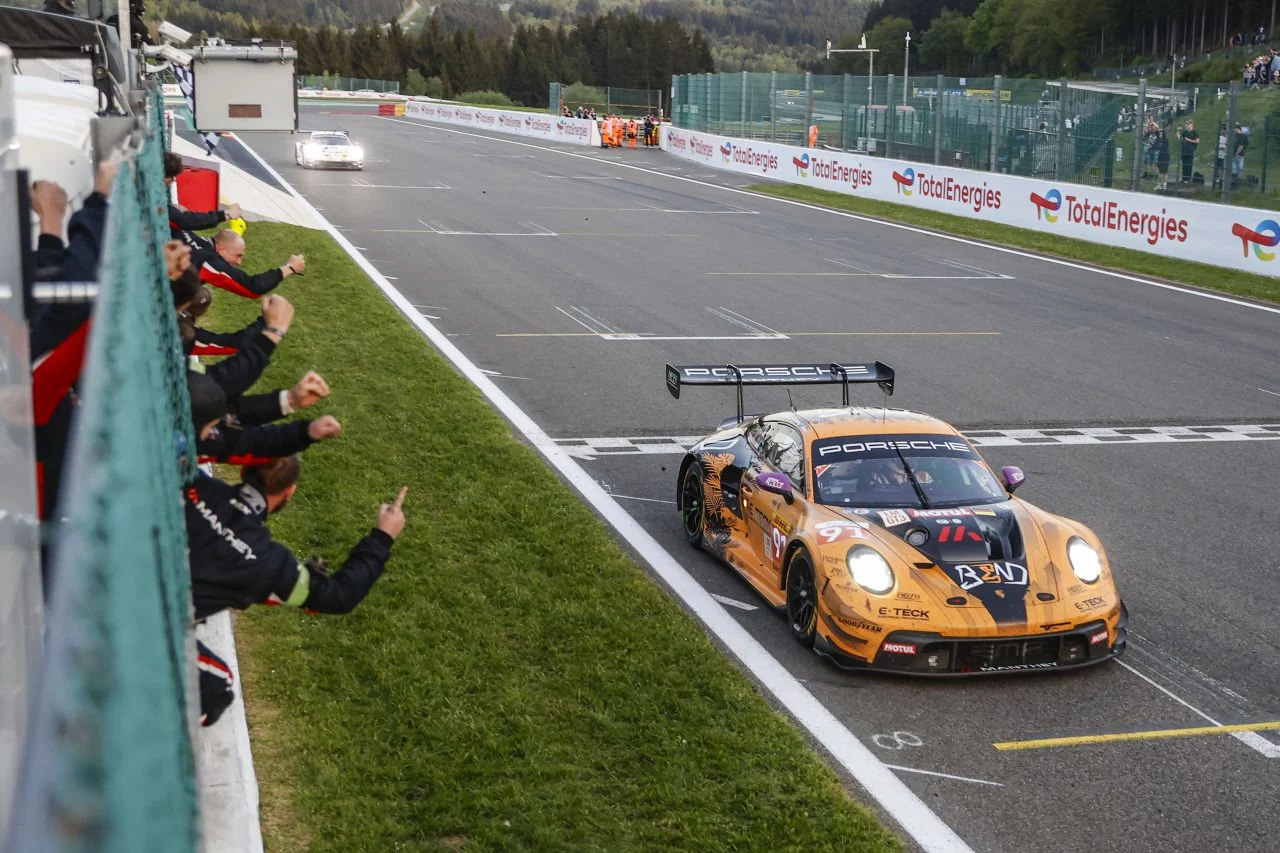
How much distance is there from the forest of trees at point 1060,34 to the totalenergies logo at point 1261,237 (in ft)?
203

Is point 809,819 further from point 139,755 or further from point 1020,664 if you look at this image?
point 139,755

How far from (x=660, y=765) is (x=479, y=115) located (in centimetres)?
7870

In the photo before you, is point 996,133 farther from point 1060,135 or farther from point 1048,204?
point 1048,204

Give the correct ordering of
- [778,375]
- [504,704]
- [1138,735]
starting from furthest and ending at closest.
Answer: [778,375] → [1138,735] → [504,704]

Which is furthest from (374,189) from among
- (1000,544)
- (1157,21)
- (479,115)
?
(1157,21)

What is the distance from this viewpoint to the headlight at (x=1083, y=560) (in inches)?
328

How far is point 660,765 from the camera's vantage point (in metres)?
6.66

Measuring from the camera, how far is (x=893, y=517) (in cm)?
863

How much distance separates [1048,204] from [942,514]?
23977mm

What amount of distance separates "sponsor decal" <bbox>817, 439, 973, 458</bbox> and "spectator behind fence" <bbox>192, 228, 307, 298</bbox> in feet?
11.4

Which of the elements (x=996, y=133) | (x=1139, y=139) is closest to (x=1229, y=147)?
(x=1139, y=139)

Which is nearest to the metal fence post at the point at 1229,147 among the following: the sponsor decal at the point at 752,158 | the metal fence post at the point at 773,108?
the sponsor decal at the point at 752,158

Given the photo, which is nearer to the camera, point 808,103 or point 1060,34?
point 808,103

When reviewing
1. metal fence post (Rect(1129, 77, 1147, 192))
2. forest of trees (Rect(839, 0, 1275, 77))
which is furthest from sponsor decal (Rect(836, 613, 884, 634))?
forest of trees (Rect(839, 0, 1275, 77))
